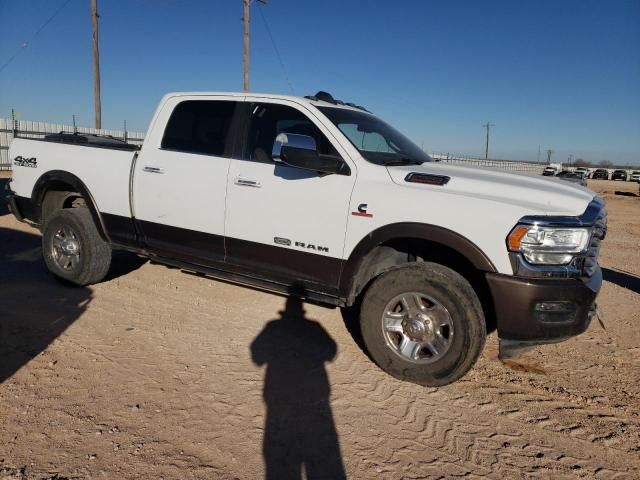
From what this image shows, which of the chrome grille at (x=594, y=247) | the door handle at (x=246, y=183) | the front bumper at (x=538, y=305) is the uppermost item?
the door handle at (x=246, y=183)

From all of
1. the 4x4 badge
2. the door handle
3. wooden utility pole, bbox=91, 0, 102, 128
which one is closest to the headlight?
the 4x4 badge

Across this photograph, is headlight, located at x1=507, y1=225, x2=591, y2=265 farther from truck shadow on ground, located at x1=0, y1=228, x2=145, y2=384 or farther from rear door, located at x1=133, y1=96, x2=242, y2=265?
truck shadow on ground, located at x1=0, y1=228, x2=145, y2=384

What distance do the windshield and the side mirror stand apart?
285 millimetres

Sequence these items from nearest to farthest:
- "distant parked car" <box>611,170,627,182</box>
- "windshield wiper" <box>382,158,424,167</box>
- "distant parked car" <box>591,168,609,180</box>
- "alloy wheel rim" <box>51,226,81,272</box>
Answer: "windshield wiper" <box>382,158,424,167</box> < "alloy wheel rim" <box>51,226,81,272</box> < "distant parked car" <box>611,170,627,182</box> < "distant parked car" <box>591,168,609,180</box>

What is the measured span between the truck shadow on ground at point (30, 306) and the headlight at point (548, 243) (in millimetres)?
3533

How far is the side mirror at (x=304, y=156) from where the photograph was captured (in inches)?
137

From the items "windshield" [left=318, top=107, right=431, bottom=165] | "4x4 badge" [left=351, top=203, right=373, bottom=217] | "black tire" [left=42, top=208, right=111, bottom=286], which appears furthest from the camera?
"black tire" [left=42, top=208, right=111, bottom=286]

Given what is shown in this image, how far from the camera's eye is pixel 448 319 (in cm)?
330

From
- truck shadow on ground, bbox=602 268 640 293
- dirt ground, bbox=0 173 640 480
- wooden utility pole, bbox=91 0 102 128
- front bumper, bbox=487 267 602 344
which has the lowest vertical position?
dirt ground, bbox=0 173 640 480

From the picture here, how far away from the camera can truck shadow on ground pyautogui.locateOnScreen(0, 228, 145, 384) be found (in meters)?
3.63

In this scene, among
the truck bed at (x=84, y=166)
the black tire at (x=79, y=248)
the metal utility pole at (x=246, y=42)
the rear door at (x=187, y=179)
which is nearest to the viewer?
the rear door at (x=187, y=179)

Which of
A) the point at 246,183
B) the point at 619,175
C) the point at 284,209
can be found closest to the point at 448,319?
the point at 284,209

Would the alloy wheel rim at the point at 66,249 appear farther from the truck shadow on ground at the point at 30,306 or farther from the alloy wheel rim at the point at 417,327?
the alloy wheel rim at the point at 417,327

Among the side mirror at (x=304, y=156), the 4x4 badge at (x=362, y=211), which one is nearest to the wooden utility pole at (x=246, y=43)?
the side mirror at (x=304, y=156)
